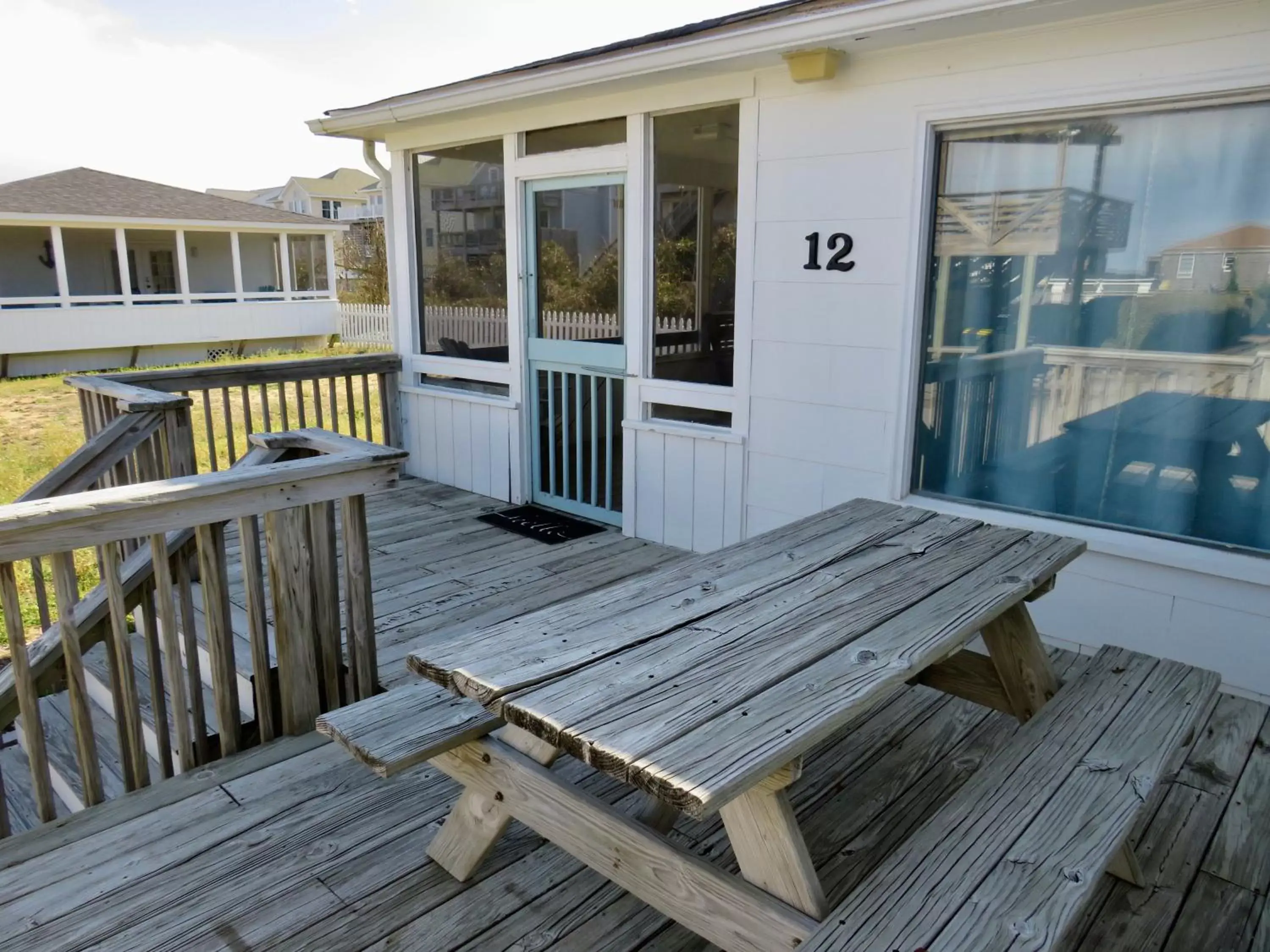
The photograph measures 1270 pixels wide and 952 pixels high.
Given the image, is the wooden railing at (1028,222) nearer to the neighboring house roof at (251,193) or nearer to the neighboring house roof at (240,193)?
the neighboring house roof at (251,193)

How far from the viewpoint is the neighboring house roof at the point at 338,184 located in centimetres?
2838

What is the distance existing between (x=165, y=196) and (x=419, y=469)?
15.0 meters

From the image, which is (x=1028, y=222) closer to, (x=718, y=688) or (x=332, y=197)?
(x=718, y=688)

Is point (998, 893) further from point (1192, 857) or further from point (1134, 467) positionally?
point (1134, 467)

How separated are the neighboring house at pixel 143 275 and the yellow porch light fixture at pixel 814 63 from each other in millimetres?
15104

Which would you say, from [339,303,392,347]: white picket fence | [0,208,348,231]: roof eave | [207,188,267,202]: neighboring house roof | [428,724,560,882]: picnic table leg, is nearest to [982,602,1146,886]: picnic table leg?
[428,724,560,882]: picnic table leg

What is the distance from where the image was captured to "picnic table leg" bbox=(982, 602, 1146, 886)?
2170 millimetres

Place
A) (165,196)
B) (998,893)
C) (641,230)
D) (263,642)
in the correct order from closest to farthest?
(998,893)
(263,642)
(641,230)
(165,196)

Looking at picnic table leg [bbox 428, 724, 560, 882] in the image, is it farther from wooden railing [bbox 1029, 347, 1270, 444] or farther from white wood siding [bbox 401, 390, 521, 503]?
white wood siding [bbox 401, 390, 521, 503]

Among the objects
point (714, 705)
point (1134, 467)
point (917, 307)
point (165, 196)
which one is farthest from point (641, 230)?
point (165, 196)

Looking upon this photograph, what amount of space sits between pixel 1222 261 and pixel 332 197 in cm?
2977

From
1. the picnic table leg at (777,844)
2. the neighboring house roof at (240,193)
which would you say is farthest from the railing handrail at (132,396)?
the neighboring house roof at (240,193)

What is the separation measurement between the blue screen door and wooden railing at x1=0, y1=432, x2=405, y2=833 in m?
1.93

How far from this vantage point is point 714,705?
4.42ft
